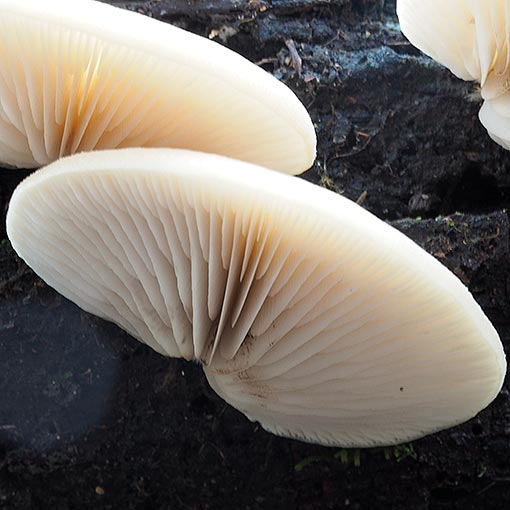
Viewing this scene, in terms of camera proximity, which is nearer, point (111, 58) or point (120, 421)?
point (111, 58)

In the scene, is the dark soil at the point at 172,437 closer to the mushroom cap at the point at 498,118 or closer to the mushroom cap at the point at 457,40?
the mushroom cap at the point at 498,118

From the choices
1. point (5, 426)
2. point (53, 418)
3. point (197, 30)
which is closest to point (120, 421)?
point (53, 418)

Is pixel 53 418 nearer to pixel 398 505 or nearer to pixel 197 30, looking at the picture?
pixel 398 505

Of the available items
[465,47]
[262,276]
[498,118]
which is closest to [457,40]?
[465,47]

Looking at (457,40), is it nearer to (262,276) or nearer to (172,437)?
(262,276)

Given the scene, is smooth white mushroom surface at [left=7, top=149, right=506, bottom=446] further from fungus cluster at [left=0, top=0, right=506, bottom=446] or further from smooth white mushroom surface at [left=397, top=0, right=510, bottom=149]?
smooth white mushroom surface at [left=397, top=0, right=510, bottom=149]

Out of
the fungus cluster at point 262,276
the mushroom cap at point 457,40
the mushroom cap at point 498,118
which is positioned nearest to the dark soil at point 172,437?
the fungus cluster at point 262,276

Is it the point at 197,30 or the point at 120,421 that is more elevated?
the point at 197,30

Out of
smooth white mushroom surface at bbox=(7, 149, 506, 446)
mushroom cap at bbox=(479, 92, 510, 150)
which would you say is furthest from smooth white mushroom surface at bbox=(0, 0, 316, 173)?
mushroom cap at bbox=(479, 92, 510, 150)
